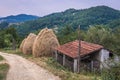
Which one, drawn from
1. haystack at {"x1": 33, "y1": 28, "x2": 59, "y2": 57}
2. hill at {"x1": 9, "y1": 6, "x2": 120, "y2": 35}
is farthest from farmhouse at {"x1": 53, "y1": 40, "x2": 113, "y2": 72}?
hill at {"x1": 9, "y1": 6, "x2": 120, "y2": 35}

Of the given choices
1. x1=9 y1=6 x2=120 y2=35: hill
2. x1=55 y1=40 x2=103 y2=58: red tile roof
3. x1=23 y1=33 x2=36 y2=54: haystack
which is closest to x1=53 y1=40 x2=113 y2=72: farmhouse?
x1=55 y1=40 x2=103 y2=58: red tile roof

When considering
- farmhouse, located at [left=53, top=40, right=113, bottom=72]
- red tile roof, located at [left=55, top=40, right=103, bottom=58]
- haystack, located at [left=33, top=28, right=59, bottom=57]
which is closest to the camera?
farmhouse, located at [left=53, top=40, right=113, bottom=72]

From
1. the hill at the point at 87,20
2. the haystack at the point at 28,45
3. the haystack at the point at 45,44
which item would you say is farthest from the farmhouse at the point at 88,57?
the hill at the point at 87,20

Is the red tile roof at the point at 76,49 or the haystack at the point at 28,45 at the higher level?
the red tile roof at the point at 76,49

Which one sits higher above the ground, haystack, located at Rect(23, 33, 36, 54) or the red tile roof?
the red tile roof

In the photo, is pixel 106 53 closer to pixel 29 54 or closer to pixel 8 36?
pixel 29 54

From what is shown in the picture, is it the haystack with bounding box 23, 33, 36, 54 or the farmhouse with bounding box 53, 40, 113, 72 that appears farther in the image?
the haystack with bounding box 23, 33, 36, 54

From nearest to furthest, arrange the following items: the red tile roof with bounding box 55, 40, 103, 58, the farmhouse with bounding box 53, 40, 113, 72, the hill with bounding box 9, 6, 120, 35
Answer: the farmhouse with bounding box 53, 40, 113, 72 < the red tile roof with bounding box 55, 40, 103, 58 < the hill with bounding box 9, 6, 120, 35

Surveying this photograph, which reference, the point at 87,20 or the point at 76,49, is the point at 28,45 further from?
the point at 87,20

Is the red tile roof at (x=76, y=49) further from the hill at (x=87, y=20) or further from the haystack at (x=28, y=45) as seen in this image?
the hill at (x=87, y=20)

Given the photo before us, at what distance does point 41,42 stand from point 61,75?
1310 centimetres

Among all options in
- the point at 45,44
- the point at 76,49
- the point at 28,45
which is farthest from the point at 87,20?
the point at 76,49

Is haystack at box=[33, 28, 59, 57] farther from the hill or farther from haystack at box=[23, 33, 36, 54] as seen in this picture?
the hill

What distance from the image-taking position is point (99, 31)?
4522 centimetres
